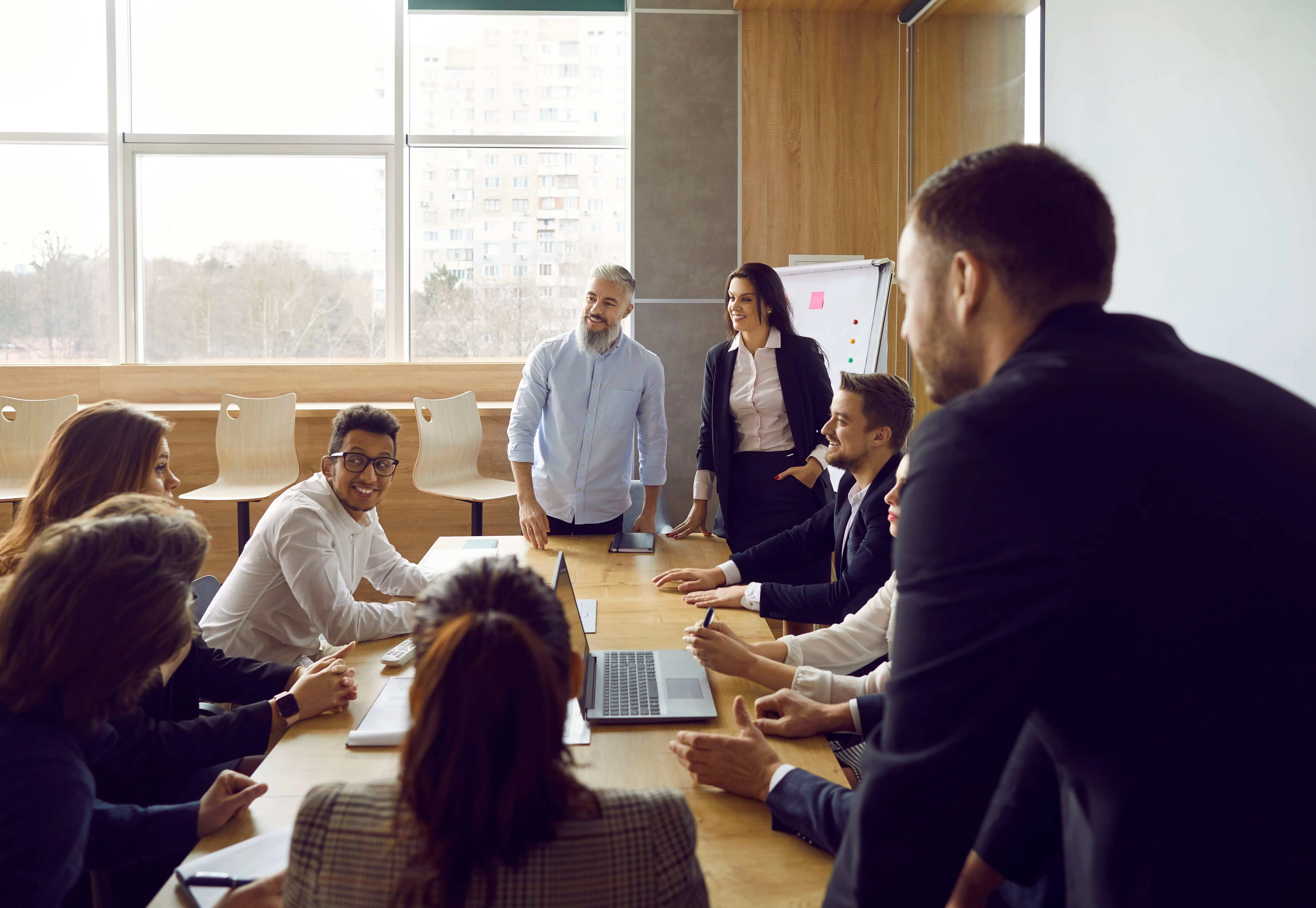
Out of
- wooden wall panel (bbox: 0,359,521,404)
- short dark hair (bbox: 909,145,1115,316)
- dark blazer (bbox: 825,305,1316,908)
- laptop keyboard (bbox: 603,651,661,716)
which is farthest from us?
wooden wall panel (bbox: 0,359,521,404)

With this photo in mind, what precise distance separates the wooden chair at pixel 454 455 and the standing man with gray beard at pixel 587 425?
111 cm

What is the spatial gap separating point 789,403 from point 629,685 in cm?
187

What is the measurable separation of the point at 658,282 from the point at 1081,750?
481 centimetres

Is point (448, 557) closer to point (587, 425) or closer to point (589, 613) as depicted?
point (589, 613)

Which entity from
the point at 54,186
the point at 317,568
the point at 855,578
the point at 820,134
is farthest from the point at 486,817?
the point at 54,186

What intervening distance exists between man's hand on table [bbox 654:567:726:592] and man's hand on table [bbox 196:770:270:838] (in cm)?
132

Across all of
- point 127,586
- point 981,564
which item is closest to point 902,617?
point 981,564

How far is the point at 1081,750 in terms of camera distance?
0.73 metres

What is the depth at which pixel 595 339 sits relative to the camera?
3479mm

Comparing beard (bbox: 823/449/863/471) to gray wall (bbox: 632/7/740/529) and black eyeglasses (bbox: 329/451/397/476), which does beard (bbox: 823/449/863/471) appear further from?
gray wall (bbox: 632/7/740/529)

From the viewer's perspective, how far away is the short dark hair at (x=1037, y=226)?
33.2 inches

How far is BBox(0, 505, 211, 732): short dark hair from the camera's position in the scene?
1.06m

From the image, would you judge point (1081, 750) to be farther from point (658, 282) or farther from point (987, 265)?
point (658, 282)

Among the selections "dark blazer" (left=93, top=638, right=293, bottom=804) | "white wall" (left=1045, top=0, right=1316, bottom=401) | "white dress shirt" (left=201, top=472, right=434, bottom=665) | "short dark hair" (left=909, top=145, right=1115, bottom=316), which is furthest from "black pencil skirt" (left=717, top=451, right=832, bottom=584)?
"short dark hair" (left=909, top=145, right=1115, bottom=316)
